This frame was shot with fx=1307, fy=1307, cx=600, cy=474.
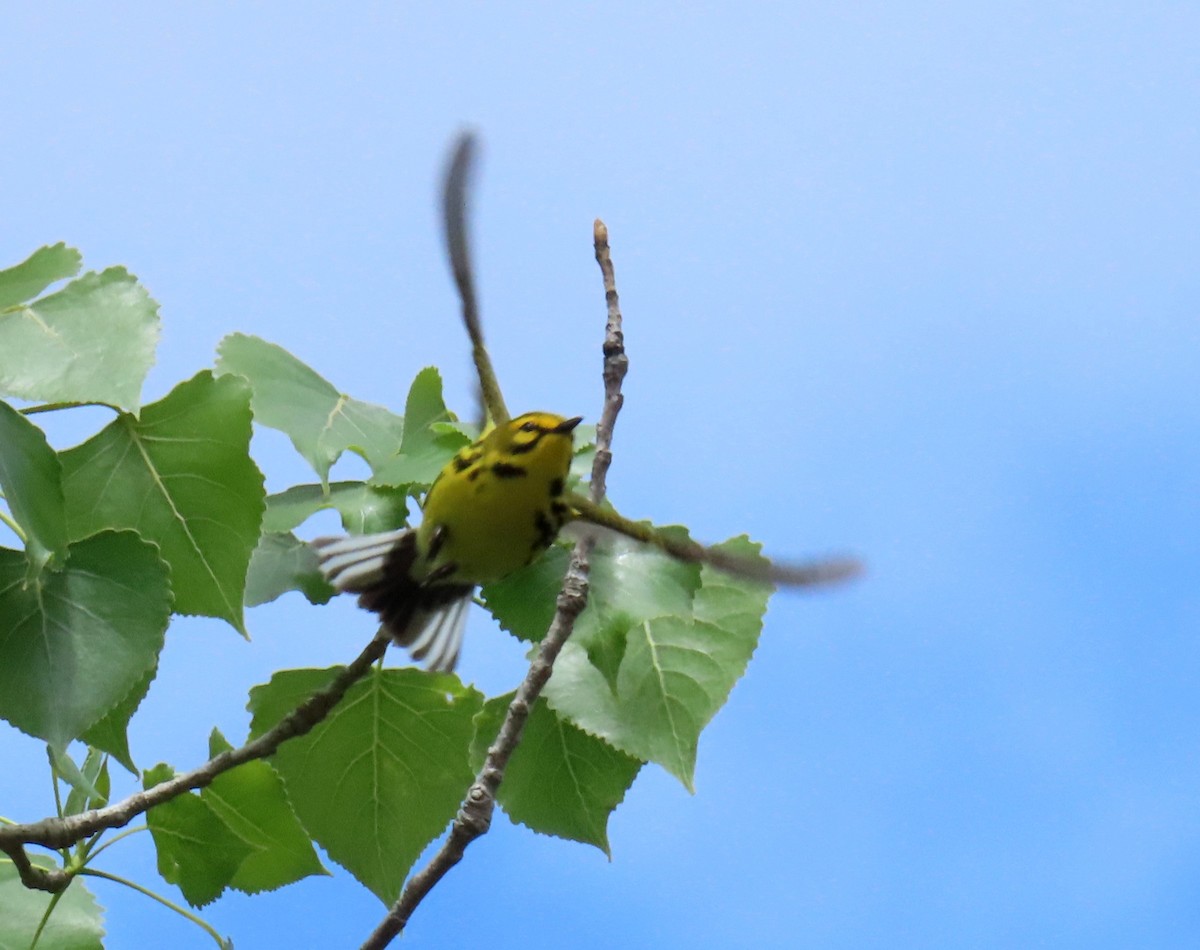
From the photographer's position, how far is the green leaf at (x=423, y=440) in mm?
1368

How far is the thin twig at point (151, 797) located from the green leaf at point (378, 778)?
0.22 metres

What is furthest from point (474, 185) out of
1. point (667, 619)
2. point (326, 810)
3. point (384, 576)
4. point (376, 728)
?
point (326, 810)

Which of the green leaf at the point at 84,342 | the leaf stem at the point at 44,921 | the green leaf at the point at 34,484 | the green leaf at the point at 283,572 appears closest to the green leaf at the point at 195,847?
the leaf stem at the point at 44,921

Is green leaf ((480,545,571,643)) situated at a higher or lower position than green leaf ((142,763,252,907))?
higher

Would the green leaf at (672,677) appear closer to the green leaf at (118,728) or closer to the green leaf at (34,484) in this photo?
the green leaf at (118,728)

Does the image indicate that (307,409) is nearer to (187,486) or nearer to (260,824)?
(187,486)

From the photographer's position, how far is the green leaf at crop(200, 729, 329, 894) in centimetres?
150

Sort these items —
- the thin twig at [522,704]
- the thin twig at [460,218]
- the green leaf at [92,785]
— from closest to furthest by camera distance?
the thin twig at [522,704] → the thin twig at [460,218] → the green leaf at [92,785]

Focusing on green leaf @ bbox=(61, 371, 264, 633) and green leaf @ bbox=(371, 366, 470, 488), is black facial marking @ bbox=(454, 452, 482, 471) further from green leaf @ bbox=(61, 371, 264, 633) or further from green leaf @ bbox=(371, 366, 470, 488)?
green leaf @ bbox=(61, 371, 264, 633)

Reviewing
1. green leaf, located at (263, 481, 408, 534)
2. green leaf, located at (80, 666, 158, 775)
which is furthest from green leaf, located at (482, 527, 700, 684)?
green leaf, located at (80, 666, 158, 775)

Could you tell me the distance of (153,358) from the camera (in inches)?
48.7

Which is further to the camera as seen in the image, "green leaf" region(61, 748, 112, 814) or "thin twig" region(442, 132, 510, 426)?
"green leaf" region(61, 748, 112, 814)

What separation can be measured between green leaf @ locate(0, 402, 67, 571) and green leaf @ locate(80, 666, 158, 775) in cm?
17

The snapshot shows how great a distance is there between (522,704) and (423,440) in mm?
397
